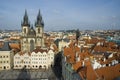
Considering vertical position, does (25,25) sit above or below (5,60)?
above

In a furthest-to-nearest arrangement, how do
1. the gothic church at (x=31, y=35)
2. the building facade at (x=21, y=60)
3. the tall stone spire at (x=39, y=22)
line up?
the tall stone spire at (x=39, y=22)
the gothic church at (x=31, y=35)
the building facade at (x=21, y=60)

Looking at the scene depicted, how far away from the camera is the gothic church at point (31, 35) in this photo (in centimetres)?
8631

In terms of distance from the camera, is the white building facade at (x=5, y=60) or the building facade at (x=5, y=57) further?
the white building facade at (x=5, y=60)

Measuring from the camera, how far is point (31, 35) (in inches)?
3393

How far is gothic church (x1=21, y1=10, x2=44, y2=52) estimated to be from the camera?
86312 millimetres

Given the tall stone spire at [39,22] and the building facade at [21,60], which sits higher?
the tall stone spire at [39,22]

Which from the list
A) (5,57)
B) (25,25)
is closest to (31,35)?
(25,25)

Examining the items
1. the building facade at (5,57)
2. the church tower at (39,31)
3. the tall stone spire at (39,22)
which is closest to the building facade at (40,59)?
the building facade at (5,57)

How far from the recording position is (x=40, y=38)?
87625mm

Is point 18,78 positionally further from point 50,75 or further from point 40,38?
point 40,38

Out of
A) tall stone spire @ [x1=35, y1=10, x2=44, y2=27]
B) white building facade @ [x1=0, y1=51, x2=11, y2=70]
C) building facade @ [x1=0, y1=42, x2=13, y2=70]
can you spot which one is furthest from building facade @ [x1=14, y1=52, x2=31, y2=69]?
tall stone spire @ [x1=35, y1=10, x2=44, y2=27]

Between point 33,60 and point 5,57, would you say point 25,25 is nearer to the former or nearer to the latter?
point 33,60

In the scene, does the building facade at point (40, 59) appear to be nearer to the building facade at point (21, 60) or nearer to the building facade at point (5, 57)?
the building facade at point (21, 60)

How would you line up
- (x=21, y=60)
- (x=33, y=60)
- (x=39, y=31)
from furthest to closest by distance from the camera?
1. (x=39, y=31)
2. (x=33, y=60)
3. (x=21, y=60)
